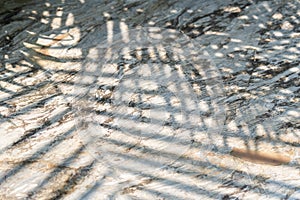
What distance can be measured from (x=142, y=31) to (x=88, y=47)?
0.87 feet

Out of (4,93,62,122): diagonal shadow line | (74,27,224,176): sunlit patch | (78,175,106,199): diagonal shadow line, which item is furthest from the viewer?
(4,93,62,122): diagonal shadow line

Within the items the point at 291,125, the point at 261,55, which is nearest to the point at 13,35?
the point at 261,55

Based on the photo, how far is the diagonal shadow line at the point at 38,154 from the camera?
1.65 metres

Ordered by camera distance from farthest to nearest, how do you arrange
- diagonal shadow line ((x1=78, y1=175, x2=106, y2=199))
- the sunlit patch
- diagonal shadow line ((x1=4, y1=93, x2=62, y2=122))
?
diagonal shadow line ((x1=4, y1=93, x2=62, y2=122))
the sunlit patch
diagonal shadow line ((x1=78, y1=175, x2=106, y2=199))

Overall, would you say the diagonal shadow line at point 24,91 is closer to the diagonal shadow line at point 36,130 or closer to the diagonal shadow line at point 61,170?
the diagonal shadow line at point 36,130

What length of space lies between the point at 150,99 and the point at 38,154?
0.48 metres

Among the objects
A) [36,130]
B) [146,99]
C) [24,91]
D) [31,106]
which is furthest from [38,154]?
[146,99]

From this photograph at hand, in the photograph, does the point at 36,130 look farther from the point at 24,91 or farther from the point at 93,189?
the point at 93,189

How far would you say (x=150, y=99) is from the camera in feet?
6.29

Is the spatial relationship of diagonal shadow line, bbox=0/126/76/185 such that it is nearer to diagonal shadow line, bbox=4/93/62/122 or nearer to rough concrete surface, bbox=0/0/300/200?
rough concrete surface, bbox=0/0/300/200

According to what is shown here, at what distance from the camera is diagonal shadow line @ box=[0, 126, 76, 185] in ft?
5.41

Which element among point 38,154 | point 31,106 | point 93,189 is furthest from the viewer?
point 31,106

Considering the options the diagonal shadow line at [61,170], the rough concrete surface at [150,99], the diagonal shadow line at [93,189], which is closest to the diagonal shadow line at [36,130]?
the rough concrete surface at [150,99]

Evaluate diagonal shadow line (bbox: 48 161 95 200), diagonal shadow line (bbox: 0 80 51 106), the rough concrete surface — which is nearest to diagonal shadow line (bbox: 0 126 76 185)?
the rough concrete surface
